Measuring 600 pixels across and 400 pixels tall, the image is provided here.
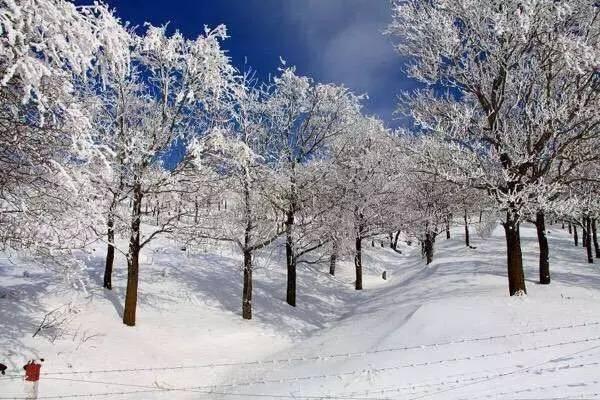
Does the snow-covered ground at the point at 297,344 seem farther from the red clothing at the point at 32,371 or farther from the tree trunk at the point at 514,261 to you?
the red clothing at the point at 32,371

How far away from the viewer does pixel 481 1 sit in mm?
13297

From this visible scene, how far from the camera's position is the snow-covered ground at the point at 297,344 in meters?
8.25

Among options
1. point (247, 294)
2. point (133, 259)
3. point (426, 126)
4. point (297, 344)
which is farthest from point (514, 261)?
point (133, 259)

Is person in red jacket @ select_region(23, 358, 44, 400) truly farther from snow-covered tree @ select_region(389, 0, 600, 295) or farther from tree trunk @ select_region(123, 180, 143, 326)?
snow-covered tree @ select_region(389, 0, 600, 295)

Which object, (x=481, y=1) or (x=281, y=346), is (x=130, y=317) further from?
(x=481, y=1)

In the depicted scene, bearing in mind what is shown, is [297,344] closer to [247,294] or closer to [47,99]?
[247,294]

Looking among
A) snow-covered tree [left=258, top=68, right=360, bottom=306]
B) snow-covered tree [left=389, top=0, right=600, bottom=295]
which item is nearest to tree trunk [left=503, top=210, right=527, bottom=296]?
snow-covered tree [left=389, top=0, right=600, bottom=295]

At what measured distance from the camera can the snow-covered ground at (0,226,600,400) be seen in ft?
27.1

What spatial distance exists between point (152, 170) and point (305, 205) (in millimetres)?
7376

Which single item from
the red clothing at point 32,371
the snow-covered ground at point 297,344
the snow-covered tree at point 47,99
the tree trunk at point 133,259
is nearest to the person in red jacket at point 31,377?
the red clothing at point 32,371

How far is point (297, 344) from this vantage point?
49.6ft

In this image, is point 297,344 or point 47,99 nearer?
point 47,99

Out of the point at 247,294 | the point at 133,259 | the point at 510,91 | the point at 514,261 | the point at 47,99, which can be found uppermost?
the point at 510,91

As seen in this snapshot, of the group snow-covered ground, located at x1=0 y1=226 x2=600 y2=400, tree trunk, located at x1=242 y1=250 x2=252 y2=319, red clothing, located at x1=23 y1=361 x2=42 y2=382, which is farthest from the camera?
tree trunk, located at x1=242 y1=250 x2=252 y2=319
